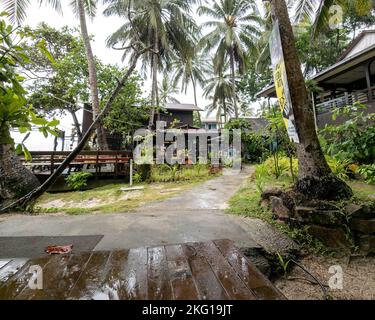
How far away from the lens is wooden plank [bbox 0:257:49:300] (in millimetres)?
1161

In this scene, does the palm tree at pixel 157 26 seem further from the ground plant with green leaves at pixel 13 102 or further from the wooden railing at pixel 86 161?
the ground plant with green leaves at pixel 13 102

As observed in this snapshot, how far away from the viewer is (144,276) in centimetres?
140

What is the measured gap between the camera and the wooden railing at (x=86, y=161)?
7.96m

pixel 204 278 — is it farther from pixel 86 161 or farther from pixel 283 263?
pixel 86 161

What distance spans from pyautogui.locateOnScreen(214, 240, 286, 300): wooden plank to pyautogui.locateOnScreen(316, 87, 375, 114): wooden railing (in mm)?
9542

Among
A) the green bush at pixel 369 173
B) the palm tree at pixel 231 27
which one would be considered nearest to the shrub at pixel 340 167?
the green bush at pixel 369 173

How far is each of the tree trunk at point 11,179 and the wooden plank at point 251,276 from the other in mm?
5619

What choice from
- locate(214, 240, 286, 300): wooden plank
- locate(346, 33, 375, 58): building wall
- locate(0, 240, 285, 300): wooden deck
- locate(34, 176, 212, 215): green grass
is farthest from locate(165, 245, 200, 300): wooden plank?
locate(346, 33, 375, 58): building wall

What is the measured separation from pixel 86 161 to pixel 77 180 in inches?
34.2

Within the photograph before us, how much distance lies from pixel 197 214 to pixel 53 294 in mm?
3021

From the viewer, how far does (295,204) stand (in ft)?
11.1

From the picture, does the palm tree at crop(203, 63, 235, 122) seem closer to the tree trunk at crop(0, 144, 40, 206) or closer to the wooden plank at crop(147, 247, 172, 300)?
the tree trunk at crop(0, 144, 40, 206)

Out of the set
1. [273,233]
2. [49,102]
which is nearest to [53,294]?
[273,233]
